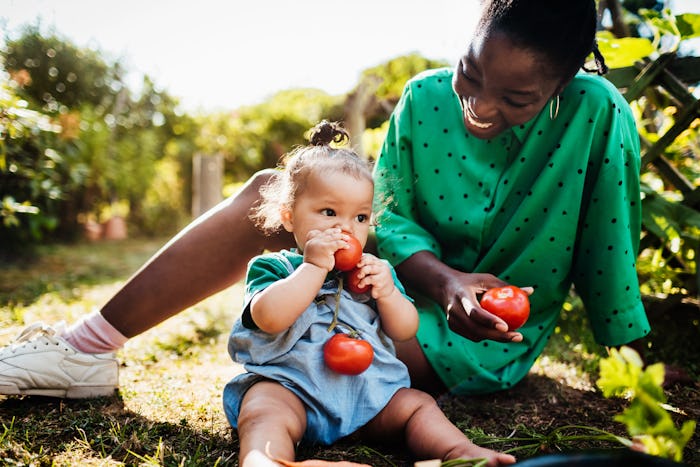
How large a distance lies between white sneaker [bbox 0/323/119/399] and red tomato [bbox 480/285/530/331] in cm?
126

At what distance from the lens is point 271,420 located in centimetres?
125

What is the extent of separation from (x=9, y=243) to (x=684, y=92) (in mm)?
4730

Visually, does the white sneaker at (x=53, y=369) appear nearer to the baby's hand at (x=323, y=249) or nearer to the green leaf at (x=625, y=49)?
the baby's hand at (x=323, y=249)

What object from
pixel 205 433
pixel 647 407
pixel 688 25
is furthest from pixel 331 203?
pixel 688 25

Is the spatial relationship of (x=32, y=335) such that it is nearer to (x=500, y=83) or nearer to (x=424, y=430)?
(x=424, y=430)

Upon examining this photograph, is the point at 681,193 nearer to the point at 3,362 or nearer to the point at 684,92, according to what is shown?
the point at 684,92

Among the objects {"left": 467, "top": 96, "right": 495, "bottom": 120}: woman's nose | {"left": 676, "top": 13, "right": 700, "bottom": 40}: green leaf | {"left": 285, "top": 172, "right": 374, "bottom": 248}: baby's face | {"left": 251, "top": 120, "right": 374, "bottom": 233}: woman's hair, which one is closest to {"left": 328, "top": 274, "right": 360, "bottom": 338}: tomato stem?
{"left": 285, "top": 172, "right": 374, "bottom": 248}: baby's face

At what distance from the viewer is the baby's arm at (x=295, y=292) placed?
4.33 ft

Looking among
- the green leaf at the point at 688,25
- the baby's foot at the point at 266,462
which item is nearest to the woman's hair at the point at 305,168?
the baby's foot at the point at 266,462

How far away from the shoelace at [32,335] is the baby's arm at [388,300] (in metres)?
1.09

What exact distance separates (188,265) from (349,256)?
0.69 m

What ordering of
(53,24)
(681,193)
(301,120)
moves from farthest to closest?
(301,120) < (53,24) < (681,193)

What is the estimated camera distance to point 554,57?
1.48 meters

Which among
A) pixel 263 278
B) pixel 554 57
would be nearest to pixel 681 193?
pixel 554 57
